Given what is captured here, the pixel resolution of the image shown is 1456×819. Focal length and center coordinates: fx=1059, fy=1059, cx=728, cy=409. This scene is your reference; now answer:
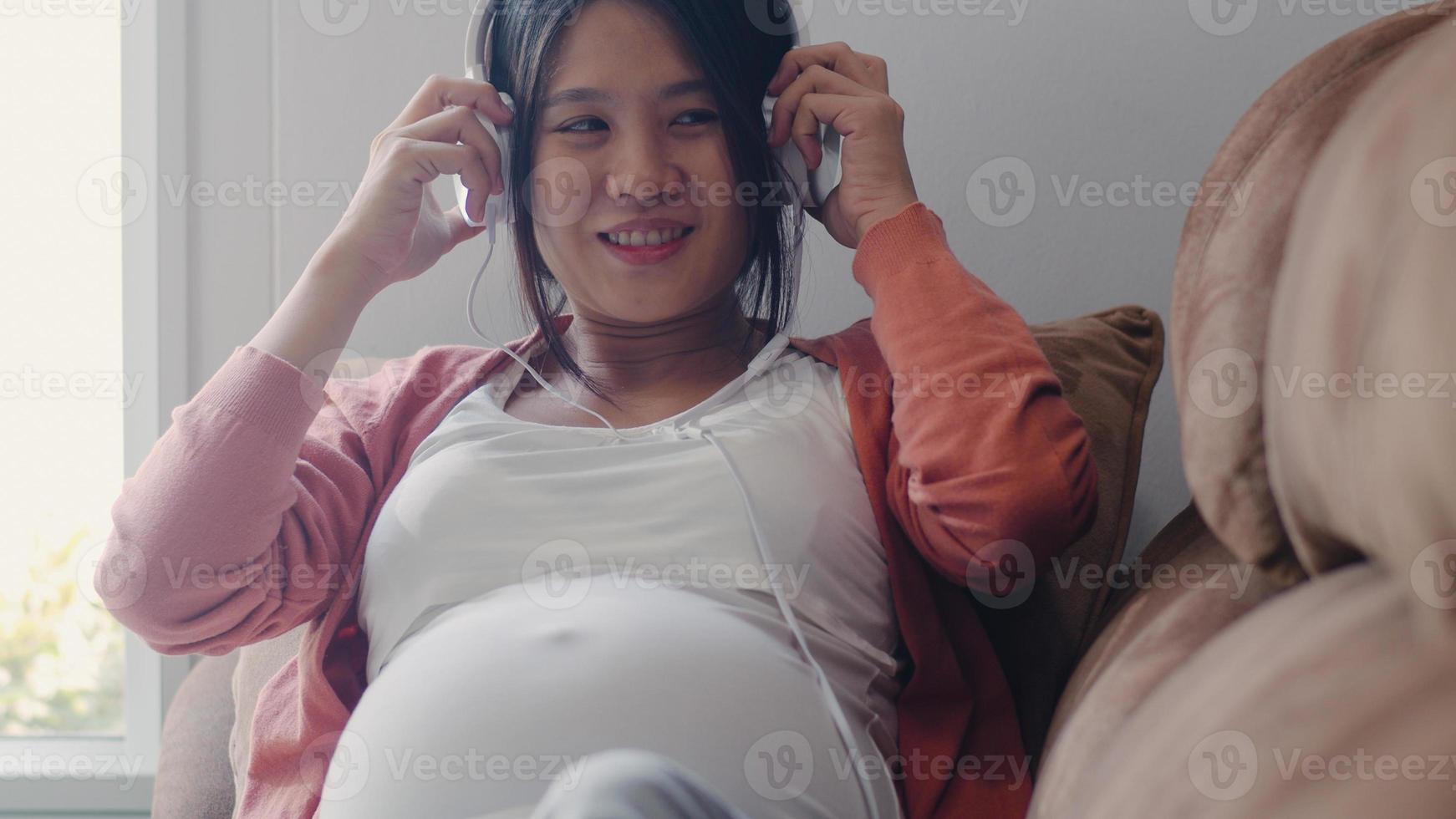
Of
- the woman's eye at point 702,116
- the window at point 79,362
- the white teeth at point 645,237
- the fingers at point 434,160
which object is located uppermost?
the woman's eye at point 702,116

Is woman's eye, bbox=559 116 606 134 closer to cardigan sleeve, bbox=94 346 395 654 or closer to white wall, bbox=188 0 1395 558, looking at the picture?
cardigan sleeve, bbox=94 346 395 654

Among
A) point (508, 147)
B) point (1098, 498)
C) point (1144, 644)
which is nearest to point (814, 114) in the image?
point (508, 147)

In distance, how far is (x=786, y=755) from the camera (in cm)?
70

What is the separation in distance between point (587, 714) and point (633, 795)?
0.20 m

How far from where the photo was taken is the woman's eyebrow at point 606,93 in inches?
34.5

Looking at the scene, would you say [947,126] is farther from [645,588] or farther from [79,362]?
[79,362]

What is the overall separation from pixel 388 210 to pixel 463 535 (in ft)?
0.99

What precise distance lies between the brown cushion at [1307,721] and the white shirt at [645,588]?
10.6 inches

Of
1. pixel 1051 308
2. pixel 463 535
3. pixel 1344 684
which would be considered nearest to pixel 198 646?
pixel 463 535

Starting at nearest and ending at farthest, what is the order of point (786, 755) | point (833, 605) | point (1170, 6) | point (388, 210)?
1. point (786, 755)
2. point (833, 605)
3. point (388, 210)
4. point (1170, 6)

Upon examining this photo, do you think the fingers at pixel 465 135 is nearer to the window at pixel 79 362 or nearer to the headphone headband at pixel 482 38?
the headphone headband at pixel 482 38

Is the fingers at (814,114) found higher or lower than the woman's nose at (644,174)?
higher

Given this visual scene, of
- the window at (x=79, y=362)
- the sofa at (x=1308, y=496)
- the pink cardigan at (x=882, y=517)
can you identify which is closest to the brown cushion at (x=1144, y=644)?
the sofa at (x=1308, y=496)

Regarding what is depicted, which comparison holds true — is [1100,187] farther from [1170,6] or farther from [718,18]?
[718,18]
